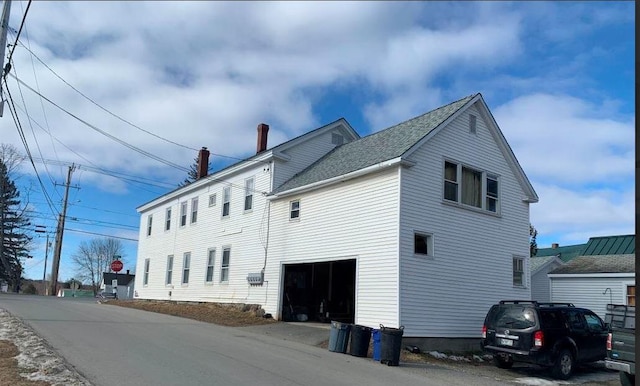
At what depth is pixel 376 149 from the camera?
20.7 m

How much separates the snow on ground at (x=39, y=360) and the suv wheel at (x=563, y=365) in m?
11.1

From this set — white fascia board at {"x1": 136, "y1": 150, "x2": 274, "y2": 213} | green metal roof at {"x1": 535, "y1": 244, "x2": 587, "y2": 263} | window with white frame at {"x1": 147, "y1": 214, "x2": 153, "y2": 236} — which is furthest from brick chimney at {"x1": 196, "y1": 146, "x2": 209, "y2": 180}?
green metal roof at {"x1": 535, "y1": 244, "x2": 587, "y2": 263}

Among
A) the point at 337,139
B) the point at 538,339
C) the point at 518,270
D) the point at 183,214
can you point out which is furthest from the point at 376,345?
the point at 183,214

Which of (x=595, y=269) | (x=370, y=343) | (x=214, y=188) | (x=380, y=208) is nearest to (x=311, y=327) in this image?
(x=370, y=343)

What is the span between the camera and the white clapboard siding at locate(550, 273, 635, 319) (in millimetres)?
27078

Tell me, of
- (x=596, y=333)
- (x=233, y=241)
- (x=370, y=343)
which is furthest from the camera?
(x=233, y=241)

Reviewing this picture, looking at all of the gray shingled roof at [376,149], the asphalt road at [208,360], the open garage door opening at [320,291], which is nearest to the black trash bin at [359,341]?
the asphalt road at [208,360]

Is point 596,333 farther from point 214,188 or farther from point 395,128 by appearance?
point 214,188

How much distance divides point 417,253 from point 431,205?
1.82m

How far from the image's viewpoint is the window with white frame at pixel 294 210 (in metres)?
22.1

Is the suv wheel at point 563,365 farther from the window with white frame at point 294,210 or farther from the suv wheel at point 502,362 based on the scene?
the window with white frame at point 294,210

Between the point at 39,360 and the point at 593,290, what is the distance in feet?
88.6

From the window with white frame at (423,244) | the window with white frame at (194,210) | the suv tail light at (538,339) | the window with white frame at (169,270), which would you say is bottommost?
the suv tail light at (538,339)

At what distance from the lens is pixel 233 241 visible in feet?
84.9
